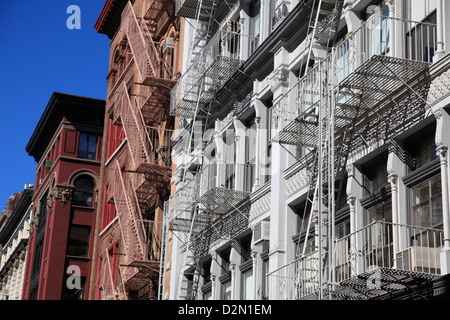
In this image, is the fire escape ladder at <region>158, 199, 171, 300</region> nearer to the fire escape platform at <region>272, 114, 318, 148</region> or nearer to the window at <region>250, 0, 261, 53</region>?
A: the window at <region>250, 0, 261, 53</region>

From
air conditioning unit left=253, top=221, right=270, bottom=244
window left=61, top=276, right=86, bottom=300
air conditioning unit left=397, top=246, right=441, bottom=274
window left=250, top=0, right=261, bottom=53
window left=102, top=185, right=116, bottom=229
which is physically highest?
A: window left=250, top=0, right=261, bottom=53

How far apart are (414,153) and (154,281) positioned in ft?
54.4

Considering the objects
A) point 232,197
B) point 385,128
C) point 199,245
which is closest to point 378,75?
point 385,128

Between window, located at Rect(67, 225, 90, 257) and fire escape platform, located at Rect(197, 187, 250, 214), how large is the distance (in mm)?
26842

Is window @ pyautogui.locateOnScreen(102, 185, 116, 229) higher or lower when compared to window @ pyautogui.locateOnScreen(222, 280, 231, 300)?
higher

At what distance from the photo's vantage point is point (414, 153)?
16.8 meters

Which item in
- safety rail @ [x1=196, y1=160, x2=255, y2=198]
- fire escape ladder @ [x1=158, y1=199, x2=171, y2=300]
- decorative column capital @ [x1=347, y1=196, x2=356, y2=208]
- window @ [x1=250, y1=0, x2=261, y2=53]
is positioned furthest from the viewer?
fire escape ladder @ [x1=158, y1=199, x2=171, y2=300]

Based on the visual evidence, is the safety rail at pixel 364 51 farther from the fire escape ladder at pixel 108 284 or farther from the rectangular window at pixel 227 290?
the fire escape ladder at pixel 108 284

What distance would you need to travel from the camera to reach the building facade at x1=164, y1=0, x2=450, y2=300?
52.3ft

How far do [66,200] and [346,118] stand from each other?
120 ft

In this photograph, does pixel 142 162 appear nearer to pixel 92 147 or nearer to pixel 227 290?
pixel 227 290

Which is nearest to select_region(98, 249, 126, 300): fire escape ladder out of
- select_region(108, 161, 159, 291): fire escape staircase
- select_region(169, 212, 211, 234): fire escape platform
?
select_region(108, 161, 159, 291): fire escape staircase

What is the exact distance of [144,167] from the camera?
31844 mm

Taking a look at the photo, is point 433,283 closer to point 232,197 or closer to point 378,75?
point 378,75
